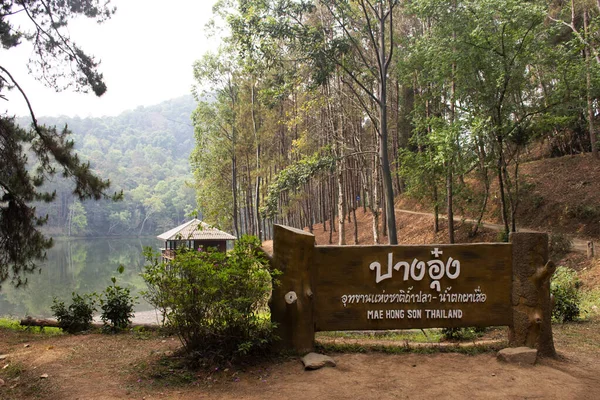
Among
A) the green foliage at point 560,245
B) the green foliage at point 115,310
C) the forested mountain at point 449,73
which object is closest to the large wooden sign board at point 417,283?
the green foliage at point 115,310

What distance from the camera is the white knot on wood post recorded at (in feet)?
13.9

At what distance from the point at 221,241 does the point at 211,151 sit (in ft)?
19.1

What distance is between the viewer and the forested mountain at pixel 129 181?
62.8 meters

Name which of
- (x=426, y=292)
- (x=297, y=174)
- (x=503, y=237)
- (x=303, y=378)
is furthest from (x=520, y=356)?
(x=503, y=237)

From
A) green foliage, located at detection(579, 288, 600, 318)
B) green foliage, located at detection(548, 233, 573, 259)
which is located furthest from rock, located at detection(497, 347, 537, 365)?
green foliage, located at detection(548, 233, 573, 259)

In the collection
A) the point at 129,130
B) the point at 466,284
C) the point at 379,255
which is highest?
the point at 129,130

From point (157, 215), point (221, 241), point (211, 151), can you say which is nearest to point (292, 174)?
point (221, 241)

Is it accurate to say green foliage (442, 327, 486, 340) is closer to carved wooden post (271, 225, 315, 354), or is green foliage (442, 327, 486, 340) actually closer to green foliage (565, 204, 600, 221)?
carved wooden post (271, 225, 315, 354)

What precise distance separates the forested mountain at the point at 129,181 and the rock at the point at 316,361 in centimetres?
4447

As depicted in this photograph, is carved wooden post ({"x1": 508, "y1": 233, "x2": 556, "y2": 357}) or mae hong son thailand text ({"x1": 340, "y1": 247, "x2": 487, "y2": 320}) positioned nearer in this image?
carved wooden post ({"x1": 508, "y1": 233, "x2": 556, "y2": 357})

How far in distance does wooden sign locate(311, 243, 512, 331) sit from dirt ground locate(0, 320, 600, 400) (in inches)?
13.7

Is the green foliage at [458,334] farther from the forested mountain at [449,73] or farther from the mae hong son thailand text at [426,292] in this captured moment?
the forested mountain at [449,73]

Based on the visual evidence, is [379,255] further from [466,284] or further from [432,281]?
[466,284]

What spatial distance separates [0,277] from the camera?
7.08m
